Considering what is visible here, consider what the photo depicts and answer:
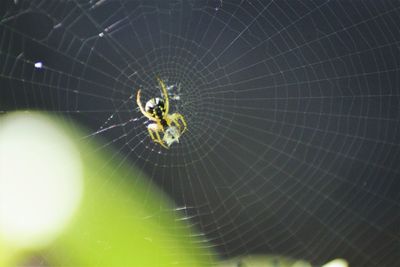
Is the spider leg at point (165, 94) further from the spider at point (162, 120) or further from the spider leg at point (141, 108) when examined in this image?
the spider leg at point (141, 108)

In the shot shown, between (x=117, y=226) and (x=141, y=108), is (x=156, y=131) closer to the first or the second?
(x=141, y=108)

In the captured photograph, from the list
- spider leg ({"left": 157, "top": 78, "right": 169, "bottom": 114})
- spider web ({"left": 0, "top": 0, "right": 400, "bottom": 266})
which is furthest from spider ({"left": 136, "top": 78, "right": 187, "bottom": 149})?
spider web ({"left": 0, "top": 0, "right": 400, "bottom": 266})

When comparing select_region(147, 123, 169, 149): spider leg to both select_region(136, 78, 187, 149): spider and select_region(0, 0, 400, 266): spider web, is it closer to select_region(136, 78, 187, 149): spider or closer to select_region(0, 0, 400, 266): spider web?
select_region(136, 78, 187, 149): spider

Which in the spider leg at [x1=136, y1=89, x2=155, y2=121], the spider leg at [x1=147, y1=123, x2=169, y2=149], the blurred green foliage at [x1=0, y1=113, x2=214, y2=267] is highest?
the spider leg at [x1=136, y1=89, x2=155, y2=121]

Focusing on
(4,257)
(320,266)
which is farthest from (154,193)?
(4,257)

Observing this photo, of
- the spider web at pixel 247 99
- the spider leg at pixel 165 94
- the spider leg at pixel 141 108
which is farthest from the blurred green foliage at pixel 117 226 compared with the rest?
the spider leg at pixel 165 94

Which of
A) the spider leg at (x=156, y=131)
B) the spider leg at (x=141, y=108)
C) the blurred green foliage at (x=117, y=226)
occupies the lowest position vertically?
the blurred green foliage at (x=117, y=226)

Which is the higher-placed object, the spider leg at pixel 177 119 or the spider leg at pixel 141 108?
the spider leg at pixel 141 108

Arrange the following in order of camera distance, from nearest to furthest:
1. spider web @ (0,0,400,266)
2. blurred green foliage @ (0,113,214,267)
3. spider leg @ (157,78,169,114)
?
blurred green foliage @ (0,113,214,267), spider leg @ (157,78,169,114), spider web @ (0,0,400,266)
